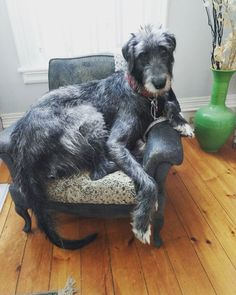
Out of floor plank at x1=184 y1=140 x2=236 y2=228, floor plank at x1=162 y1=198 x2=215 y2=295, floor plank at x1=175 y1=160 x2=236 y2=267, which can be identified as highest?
floor plank at x1=184 y1=140 x2=236 y2=228

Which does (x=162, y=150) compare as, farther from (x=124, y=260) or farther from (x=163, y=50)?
(x=124, y=260)

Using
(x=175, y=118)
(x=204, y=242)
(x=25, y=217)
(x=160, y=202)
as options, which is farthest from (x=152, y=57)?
(x=25, y=217)

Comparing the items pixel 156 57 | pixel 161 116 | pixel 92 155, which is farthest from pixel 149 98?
pixel 92 155

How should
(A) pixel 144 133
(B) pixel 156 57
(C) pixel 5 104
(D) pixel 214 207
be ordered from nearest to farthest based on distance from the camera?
1. (B) pixel 156 57
2. (A) pixel 144 133
3. (D) pixel 214 207
4. (C) pixel 5 104

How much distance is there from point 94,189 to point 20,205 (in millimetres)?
550

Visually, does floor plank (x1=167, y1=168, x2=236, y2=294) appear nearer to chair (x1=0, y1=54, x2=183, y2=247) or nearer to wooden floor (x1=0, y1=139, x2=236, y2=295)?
wooden floor (x1=0, y1=139, x2=236, y2=295)

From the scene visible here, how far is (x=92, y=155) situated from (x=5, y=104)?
4.77 ft

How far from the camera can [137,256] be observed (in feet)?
5.38

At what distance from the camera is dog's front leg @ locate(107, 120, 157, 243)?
1417 mm

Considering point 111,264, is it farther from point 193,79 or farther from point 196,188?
point 193,79

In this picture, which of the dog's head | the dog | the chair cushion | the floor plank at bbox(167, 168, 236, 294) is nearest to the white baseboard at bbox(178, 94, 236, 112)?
the floor plank at bbox(167, 168, 236, 294)

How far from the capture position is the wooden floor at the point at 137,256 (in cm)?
148

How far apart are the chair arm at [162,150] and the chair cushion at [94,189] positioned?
151 millimetres

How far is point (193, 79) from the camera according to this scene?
2680mm
